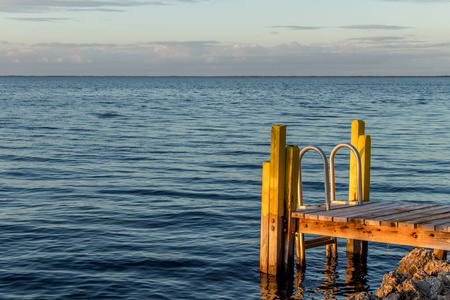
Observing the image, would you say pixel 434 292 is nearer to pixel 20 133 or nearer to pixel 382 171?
pixel 382 171

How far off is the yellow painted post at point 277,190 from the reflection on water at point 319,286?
574mm

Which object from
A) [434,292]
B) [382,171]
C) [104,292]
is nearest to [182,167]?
[382,171]

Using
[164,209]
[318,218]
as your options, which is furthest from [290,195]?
[164,209]

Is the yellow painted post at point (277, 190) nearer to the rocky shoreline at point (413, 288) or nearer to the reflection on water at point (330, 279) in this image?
the reflection on water at point (330, 279)

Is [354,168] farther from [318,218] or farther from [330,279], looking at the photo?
[318,218]

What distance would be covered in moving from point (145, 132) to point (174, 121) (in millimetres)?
8181

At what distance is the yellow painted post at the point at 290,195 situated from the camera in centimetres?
995

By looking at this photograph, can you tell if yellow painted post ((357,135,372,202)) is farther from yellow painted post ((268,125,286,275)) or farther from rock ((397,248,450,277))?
yellow painted post ((268,125,286,275))

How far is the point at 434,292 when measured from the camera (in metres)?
8.02

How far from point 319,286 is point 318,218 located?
5.80ft

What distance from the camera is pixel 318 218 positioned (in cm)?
947

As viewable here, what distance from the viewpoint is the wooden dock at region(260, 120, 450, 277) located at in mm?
8930

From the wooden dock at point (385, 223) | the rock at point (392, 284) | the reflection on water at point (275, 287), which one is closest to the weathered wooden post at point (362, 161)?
the wooden dock at point (385, 223)

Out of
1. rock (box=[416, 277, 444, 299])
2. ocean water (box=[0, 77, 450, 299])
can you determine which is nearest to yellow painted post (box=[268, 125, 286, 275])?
ocean water (box=[0, 77, 450, 299])
